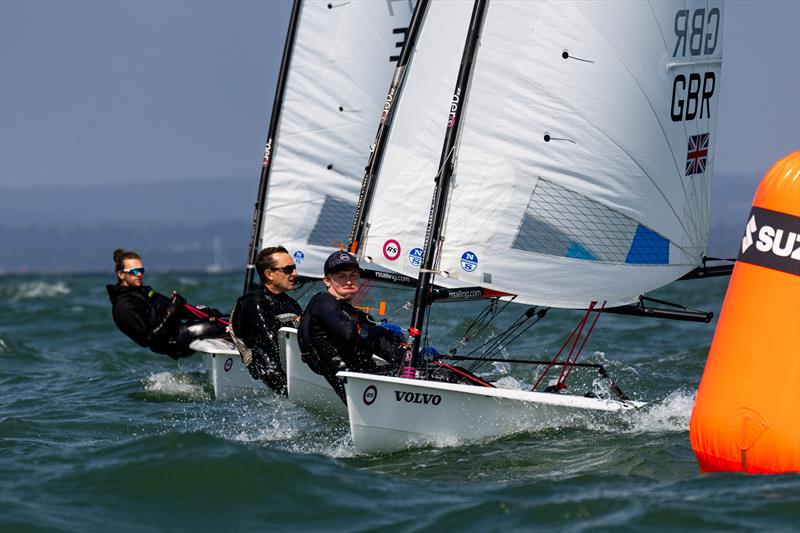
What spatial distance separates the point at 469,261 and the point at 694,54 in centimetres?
213

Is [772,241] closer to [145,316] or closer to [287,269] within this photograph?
[287,269]

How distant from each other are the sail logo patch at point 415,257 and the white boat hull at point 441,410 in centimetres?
181

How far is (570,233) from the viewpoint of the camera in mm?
8320

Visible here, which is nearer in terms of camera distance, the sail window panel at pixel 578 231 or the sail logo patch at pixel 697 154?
the sail window panel at pixel 578 231

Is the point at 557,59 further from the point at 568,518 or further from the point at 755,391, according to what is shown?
the point at 568,518

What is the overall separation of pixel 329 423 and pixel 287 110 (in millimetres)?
5037

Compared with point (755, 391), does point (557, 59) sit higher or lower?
higher

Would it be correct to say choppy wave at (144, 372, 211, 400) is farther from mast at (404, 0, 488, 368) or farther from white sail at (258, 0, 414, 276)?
mast at (404, 0, 488, 368)

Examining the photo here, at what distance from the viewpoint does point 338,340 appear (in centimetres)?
745

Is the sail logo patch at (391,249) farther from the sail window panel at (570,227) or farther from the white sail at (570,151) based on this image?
the sail window panel at (570,227)

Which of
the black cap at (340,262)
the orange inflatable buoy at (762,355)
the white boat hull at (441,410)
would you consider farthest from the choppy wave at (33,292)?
the orange inflatable buoy at (762,355)

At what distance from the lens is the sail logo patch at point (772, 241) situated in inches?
235

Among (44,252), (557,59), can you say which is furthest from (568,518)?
(44,252)

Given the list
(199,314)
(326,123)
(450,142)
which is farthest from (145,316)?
(450,142)
